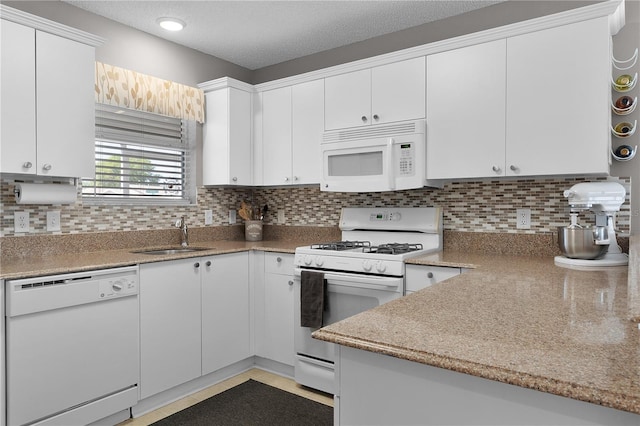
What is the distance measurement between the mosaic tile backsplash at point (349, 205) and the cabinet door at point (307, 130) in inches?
12.9

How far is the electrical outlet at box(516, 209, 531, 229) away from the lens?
8.98 ft

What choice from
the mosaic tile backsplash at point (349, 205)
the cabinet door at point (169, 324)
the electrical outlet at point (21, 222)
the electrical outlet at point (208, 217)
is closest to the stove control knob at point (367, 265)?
the mosaic tile backsplash at point (349, 205)

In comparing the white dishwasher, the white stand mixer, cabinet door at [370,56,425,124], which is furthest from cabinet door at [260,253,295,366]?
the white stand mixer

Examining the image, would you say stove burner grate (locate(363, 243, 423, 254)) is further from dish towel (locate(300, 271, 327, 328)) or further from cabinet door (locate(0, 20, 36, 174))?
cabinet door (locate(0, 20, 36, 174))

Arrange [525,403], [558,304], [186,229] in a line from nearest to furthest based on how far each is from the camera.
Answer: [525,403] < [558,304] < [186,229]

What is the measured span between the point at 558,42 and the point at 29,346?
3.06 metres

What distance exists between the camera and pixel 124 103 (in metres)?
3.02

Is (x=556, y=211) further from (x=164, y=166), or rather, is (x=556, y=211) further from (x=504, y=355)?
(x=164, y=166)

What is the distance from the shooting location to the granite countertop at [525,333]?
2.64 ft

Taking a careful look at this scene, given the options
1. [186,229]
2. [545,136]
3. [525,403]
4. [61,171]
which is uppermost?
[545,136]

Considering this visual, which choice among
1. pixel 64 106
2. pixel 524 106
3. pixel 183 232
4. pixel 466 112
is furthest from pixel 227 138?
pixel 524 106

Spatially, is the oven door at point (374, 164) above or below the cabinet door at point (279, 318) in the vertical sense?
above

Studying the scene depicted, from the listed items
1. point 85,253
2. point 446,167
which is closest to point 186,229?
point 85,253

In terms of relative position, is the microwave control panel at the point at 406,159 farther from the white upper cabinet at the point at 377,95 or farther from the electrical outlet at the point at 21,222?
the electrical outlet at the point at 21,222
